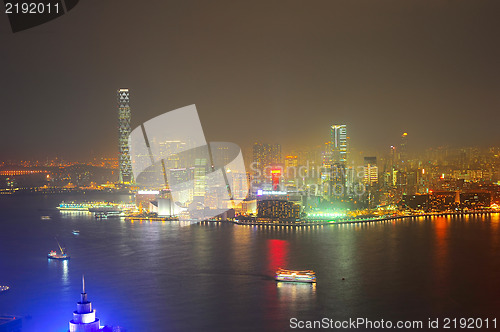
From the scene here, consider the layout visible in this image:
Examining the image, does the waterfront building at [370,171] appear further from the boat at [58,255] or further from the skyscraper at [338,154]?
the boat at [58,255]

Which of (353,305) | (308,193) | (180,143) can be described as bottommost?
(353,305)

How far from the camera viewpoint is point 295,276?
6273mm

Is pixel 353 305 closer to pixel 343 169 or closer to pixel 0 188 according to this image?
pixel 343 169

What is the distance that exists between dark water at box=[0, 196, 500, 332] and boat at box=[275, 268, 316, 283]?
5.2 inches

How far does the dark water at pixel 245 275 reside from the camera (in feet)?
16.7

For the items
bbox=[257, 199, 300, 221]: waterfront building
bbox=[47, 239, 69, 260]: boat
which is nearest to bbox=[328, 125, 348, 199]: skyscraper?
bbox=[257, 199, 300, 221]: waterfront building

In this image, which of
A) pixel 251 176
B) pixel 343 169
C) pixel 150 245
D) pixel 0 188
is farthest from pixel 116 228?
pixel 0 188

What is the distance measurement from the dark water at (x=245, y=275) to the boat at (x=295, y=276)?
0.13 meters

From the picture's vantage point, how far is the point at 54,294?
586 cm

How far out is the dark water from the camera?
5082 millimetres

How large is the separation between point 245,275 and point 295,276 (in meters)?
0.72

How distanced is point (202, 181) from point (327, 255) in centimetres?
869

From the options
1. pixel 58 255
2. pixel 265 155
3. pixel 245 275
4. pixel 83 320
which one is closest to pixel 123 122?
pixel 265 155

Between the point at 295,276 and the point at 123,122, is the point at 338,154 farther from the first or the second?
the point at 295,276
